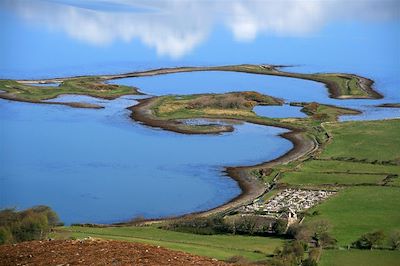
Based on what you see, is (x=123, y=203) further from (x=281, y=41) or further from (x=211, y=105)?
(x=281, y=41)

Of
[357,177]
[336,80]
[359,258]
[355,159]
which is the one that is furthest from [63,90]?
[359,258]

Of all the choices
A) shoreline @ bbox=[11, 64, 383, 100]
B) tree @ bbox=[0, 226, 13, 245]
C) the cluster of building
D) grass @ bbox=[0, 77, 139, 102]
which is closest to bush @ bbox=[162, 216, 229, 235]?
the cluster of building

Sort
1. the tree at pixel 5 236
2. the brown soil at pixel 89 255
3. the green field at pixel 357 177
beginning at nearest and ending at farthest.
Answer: the brown soil at pixel 89 255 → the tree at pixel 5 236 → the green field at pixel 357 177

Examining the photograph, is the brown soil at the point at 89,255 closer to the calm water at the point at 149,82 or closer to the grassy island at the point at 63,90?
the calm water at the point at 149,82

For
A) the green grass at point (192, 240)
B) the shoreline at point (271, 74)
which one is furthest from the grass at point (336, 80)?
the green grass at point (192, 240)

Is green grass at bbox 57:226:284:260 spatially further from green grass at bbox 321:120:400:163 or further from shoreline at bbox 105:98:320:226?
green grass at bbox 321:120:400:163

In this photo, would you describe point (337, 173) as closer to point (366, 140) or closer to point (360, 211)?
point (360, 211)
